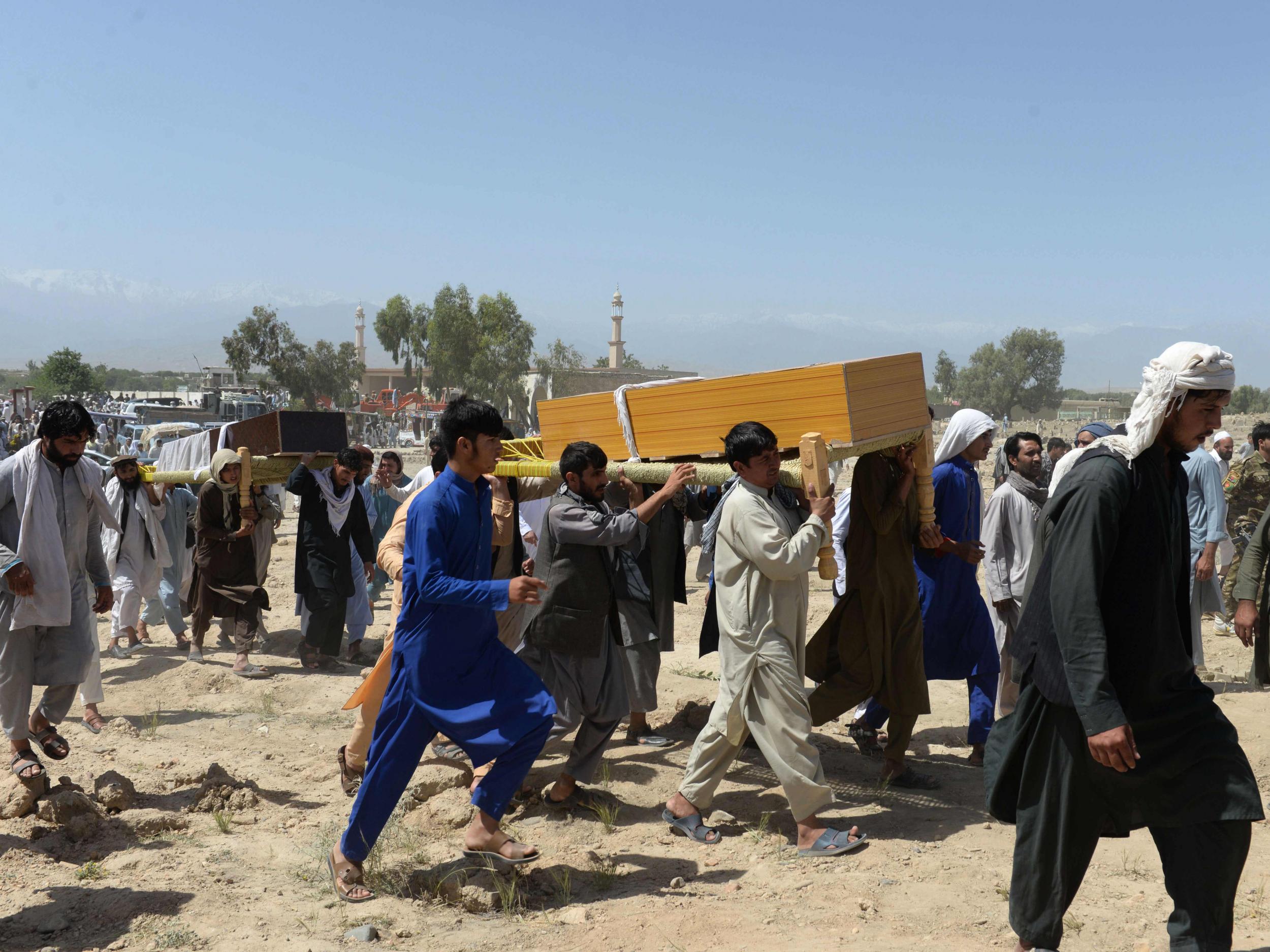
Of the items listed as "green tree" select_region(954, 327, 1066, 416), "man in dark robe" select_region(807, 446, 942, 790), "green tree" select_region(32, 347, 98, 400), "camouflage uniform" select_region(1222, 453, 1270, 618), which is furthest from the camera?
"green tree" select_region(954, 327, 1066, 416)

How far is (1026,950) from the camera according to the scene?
9.90 ft

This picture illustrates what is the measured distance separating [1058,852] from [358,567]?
6538 millimetres

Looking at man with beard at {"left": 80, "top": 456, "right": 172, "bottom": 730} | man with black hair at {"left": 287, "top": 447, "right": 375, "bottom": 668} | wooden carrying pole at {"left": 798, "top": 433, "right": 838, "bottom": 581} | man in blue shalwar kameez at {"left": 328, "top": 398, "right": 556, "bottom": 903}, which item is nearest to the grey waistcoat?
man in blue shalwar kameez at {"left": 328, "top": 398, "right": 556, "bottom": 903}

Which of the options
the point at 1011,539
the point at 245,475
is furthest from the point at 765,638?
the point at 245,475

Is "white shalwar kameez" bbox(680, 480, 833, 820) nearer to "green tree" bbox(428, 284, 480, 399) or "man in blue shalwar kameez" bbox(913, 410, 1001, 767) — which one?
"man in blue shalwar kameez" bbox(913, 410, 1001, 767)

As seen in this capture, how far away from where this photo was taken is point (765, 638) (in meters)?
4.33

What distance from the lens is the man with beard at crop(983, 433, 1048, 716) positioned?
19.6 ft

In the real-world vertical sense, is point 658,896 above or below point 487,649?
below

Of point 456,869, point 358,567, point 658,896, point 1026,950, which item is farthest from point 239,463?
point 1026,950

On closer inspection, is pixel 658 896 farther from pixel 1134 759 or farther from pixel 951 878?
pixel 1134 759

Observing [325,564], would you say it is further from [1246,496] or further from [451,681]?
[1246,496]

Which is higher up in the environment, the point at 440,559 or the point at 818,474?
the point at 818,474

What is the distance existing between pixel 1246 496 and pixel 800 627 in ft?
19.1

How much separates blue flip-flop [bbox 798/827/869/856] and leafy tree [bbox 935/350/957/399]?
9996 centimetres
